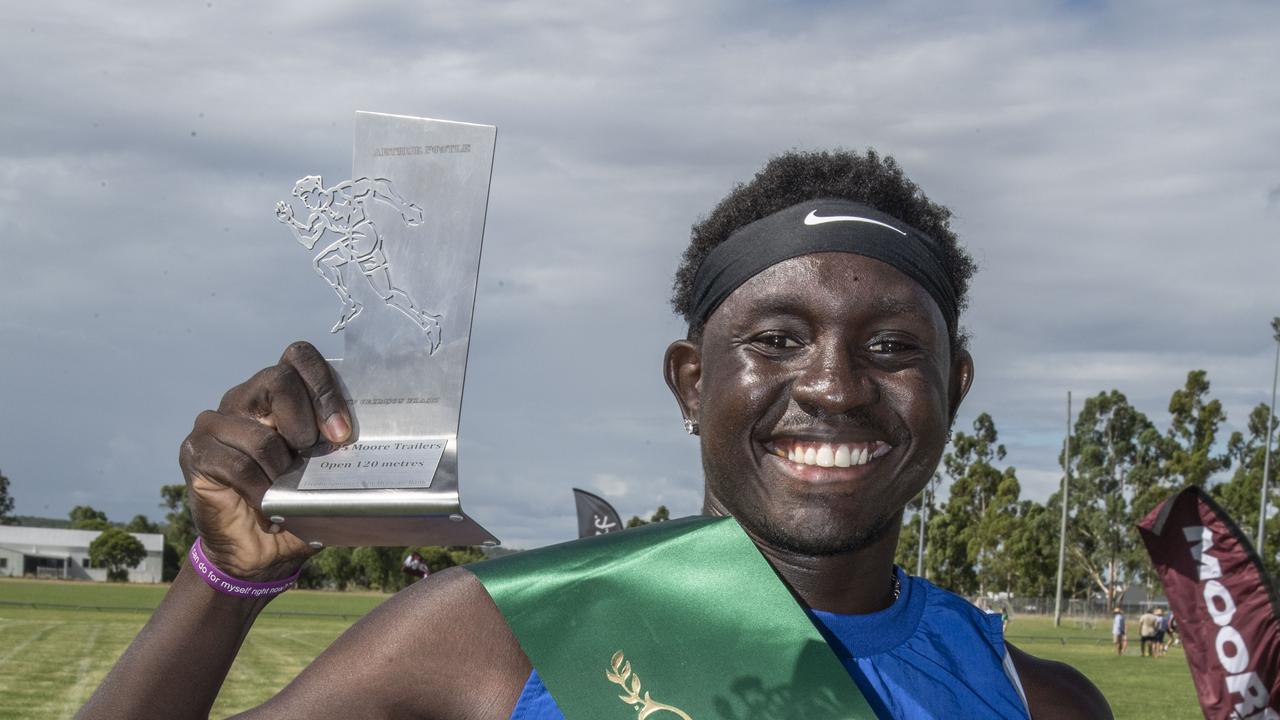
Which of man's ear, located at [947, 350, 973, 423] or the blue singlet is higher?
man's ear, located at [947, 350, 973, 423]

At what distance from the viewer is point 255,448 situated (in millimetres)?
1845

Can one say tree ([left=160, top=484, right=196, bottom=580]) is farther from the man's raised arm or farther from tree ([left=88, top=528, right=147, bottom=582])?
the man's raised arm

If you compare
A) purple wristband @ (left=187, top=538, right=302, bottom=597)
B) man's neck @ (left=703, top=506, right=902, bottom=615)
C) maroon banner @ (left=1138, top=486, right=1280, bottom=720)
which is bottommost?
maroon banner @ (left=1138, top=486, right=1280, bottom=720)

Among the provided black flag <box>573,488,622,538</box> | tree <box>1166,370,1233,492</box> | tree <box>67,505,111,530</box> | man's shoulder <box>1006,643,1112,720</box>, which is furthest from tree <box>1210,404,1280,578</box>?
tree <box>67,505,111,530</box>

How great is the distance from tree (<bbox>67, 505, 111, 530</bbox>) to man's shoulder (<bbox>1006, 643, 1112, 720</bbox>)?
111 metres

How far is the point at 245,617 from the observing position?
6.54ft

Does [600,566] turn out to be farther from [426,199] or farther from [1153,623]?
[1153,623]

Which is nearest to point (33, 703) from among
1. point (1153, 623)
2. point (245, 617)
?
point (245, 617)

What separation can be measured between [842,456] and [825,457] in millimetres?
26

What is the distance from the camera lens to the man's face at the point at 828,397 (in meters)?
2.04

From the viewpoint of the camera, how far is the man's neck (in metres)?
2.16

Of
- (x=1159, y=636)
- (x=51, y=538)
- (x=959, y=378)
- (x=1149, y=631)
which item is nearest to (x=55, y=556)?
(x=51, y=538)

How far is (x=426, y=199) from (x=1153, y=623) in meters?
34.6

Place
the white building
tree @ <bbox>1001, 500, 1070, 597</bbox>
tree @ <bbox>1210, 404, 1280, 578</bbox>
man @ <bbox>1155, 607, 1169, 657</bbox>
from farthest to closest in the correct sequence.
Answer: the white building < tree @ <bbox>1001, 500, 1070, 597</bbox> < tree @ <bbox>1210, 404, 1280, 578</bbox> < man @ <bbox>1155, 607, 1169, 657</bbox>
